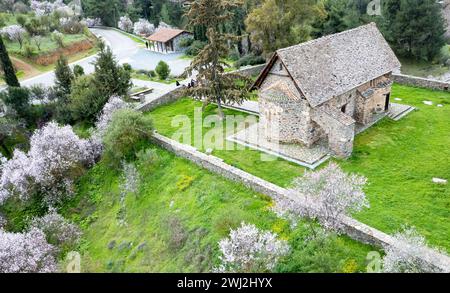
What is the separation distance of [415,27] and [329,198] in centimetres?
4758

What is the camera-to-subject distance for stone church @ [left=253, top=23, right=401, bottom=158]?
1142 inches

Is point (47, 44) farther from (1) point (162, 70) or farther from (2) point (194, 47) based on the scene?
(1) point (162, 70)

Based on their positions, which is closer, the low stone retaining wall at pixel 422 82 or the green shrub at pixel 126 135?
the green shrub at pixel 126 135

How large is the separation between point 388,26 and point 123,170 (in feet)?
156

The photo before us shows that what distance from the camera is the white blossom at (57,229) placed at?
28.4 meters

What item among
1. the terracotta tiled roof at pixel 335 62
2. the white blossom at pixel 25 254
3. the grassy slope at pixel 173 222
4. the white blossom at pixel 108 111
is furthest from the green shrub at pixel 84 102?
the terracotta tiled roof at pixel 335 62

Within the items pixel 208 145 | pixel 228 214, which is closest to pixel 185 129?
pixel 208 145

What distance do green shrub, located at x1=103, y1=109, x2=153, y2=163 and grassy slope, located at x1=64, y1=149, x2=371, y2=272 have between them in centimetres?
185

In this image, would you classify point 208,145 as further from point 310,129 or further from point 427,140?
point 427,140

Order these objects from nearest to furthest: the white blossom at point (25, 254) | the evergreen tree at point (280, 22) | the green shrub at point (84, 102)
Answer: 1. the white blossom at point (25, 254)
2. the green shrub at point (84, 102)
3. the evergreen tree at point (280, 22)

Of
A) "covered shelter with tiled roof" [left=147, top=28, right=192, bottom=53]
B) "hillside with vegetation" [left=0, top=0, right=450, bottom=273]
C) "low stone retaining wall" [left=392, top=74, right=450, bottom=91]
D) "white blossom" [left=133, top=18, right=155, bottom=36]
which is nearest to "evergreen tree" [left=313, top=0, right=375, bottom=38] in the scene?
→ "hillside with vegetation" [left=0, top=0, right=450, bottom=273]

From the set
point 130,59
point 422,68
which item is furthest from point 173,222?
point 422,68

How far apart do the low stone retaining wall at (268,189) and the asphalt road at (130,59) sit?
24733mm

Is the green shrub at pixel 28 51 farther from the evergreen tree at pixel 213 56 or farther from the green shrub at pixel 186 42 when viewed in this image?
the evergreen tree at pixel 213 56
